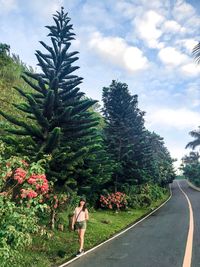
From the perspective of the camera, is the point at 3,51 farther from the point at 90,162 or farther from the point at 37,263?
the point at 37,263

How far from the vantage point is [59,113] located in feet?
46.1

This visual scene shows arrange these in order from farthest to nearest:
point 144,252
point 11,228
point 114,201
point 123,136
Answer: point 123,136 < point 114,201 < point 144,252 < point 11,228

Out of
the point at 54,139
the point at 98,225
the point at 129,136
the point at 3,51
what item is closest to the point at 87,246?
the point at 54,139

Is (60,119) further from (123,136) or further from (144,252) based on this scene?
(123,136)

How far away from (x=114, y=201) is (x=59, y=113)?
1273cm

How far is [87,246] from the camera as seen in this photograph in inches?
448

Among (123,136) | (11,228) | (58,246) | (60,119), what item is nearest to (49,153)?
(60,119)

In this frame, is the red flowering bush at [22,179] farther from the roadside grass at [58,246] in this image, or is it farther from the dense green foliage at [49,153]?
the roadside grass at [58,246]

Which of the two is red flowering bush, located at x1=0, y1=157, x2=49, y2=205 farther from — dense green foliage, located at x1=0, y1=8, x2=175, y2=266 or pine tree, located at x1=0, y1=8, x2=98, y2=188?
pine tree, located at x1=0, y1=8, x2=98, y2=188

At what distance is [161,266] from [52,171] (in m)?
5.83

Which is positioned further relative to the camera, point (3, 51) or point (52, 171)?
point (3, 51)

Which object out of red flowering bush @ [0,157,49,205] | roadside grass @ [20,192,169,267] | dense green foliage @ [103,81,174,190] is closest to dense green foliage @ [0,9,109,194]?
roadside grass @ [20,192,169,267]

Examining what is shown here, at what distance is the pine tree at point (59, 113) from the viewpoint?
12744 mm

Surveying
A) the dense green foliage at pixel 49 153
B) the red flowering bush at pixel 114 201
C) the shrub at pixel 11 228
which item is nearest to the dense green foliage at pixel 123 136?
the red flowering bush at pixel 114 201
